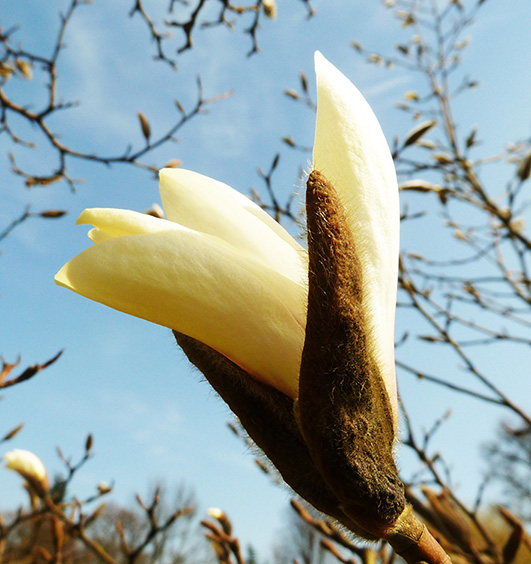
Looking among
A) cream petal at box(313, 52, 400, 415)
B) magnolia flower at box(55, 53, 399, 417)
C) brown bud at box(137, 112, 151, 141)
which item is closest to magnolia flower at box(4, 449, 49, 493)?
brown bud at box(137, 112, 151, 141)

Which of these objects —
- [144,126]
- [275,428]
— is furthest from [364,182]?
[144,126]

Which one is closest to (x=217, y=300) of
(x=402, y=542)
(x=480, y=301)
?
(x=402, y=542)

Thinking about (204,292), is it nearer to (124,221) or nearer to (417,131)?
(124,221)

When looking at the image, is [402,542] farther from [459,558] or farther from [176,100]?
[176,100]

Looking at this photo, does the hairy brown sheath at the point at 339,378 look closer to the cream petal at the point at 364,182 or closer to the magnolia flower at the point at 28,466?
the cream petal at the point at 364,182

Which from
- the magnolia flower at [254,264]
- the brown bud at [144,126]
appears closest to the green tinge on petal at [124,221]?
the magnolia flower at [254,264]

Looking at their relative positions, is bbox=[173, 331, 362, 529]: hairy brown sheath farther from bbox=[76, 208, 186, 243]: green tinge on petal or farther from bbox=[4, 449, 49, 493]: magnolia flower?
bbox=[4, 449, 49, 493]: magnolia flower
